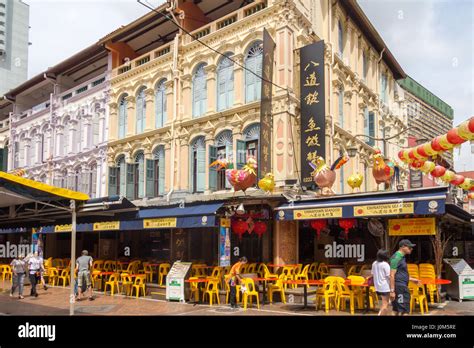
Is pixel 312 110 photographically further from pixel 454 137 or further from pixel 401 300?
pixel 401 300

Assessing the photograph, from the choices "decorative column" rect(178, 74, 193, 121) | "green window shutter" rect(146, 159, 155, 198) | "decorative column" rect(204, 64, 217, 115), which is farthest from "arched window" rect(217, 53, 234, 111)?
"green window shutter" rect(146, 159, 155, 198)

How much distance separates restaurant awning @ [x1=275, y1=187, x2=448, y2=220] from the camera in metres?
12.0

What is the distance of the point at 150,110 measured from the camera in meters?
22.4

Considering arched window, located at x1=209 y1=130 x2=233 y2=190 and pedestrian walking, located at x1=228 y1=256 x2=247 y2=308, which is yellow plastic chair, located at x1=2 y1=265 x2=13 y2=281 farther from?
pedestrian walking, located at x1=228 y1=256 x2=247 y2=308

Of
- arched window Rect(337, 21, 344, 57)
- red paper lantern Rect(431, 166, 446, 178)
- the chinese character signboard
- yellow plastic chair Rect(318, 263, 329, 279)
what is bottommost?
yellow plastic chair Rect(318, 263, 329, 279)

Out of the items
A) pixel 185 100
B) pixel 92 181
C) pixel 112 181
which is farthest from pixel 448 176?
pixel 92 181

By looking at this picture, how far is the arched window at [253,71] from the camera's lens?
18031 mm

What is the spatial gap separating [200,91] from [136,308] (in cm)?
1044

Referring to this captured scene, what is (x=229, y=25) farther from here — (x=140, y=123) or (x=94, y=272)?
(x=94, y=272)

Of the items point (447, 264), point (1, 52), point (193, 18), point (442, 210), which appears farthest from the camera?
point (1, 52)

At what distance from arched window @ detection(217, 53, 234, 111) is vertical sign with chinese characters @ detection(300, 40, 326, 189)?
3.10 m
